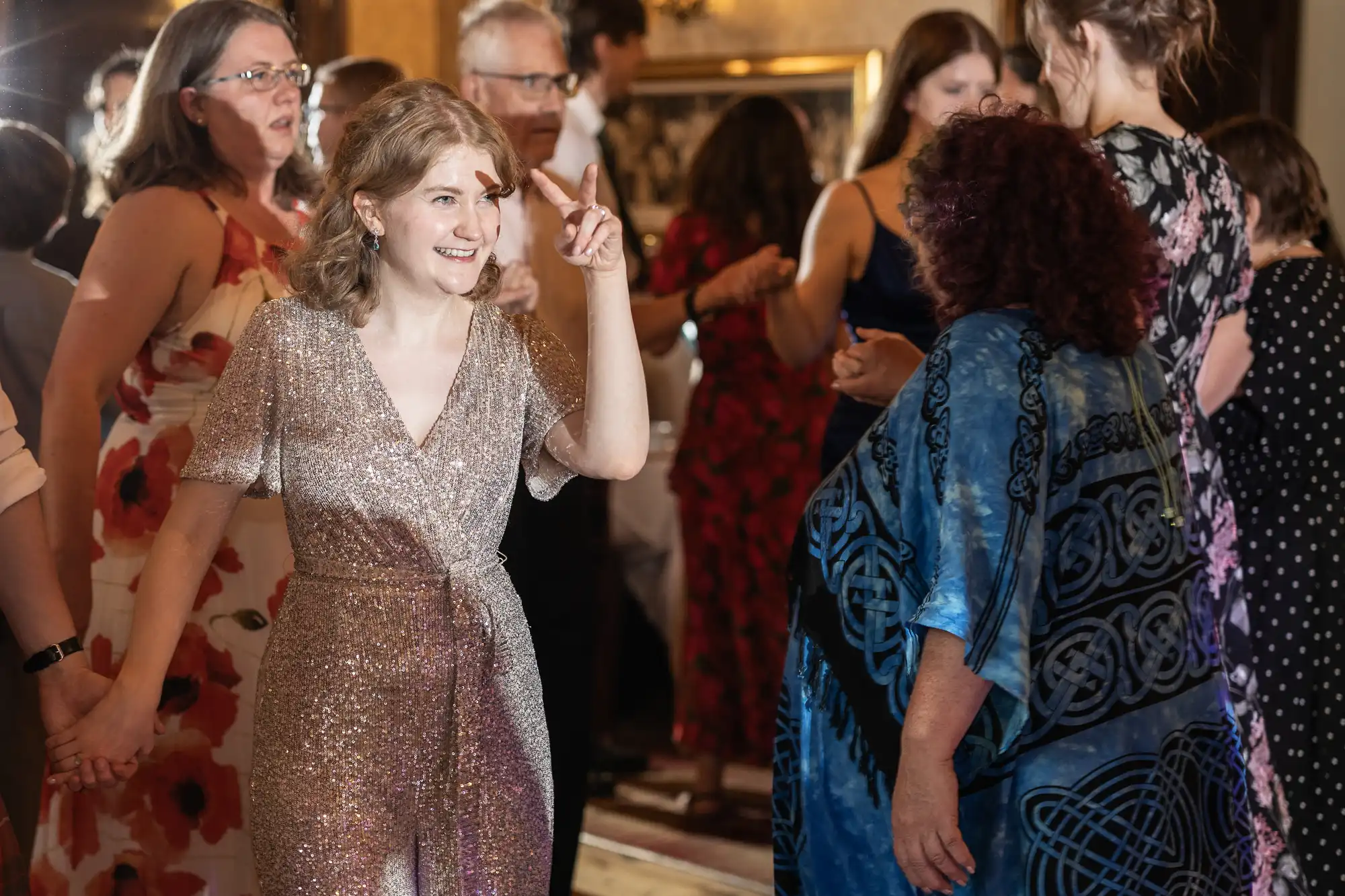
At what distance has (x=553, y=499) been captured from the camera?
2.46 metres

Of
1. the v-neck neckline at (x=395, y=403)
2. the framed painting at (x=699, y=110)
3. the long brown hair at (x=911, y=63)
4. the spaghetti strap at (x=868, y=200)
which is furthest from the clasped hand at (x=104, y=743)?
the framed painting at (x=699, y=110)

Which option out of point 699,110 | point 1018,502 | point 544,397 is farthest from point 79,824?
point 699,110

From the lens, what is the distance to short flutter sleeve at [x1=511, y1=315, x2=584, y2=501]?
1.74 m

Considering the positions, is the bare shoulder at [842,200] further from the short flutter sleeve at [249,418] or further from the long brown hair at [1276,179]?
the short flutter sleeve at [249,418]

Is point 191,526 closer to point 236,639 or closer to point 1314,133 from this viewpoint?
point 236,639

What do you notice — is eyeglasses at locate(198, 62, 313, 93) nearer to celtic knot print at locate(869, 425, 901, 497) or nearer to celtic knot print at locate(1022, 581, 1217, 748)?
celtic knot print at locate(869, 425, 901, 497)

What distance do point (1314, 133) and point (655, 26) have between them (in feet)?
8.33

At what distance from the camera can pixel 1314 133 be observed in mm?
4672

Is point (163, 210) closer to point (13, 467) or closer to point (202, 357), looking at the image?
point (202, 357)

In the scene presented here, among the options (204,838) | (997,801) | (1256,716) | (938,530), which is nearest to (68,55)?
(204,838)

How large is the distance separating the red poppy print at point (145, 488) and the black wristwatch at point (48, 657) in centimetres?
45

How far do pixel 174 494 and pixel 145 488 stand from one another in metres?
0.07

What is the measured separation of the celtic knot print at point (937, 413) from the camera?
1.64 metres

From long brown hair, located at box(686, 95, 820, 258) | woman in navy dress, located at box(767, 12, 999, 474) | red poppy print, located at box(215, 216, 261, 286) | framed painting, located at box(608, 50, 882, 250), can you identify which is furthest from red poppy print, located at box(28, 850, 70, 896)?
framed painting, located at box(608, 50, 882, 250)
